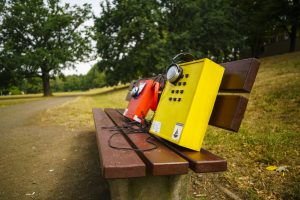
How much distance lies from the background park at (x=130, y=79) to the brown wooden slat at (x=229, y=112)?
832 mm

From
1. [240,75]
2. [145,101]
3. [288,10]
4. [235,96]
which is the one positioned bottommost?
[145,101]

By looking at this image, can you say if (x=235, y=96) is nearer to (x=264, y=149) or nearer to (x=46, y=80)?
(x=264, y=149)

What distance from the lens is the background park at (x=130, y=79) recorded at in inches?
106

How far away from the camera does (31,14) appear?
28.3m

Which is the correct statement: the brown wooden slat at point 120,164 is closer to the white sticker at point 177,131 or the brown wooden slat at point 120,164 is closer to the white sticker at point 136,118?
the white sticker at point 177,131

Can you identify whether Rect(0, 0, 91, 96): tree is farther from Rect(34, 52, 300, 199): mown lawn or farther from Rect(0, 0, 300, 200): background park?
Rect(34, 52, 300, 199): mown lawn

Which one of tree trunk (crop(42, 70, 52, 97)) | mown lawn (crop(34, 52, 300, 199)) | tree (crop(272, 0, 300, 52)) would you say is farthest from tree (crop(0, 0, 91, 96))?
mown lawn (crop(34, 52, 300, 199))

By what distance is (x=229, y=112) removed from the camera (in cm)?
175

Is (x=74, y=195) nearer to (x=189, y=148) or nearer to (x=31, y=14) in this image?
(x=189, y=148)

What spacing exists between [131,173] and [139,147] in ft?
1.34

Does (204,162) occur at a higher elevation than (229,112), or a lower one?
lower

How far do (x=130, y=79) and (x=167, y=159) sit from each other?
23.6 m

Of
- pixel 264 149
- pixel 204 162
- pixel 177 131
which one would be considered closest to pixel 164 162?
pixel 204 162

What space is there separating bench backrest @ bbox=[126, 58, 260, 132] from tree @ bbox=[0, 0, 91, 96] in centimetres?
2811
